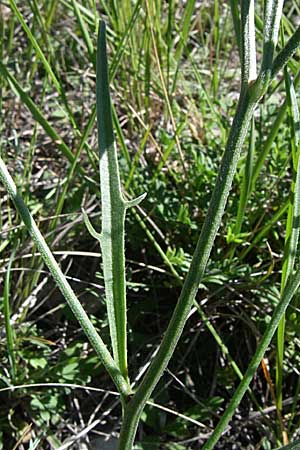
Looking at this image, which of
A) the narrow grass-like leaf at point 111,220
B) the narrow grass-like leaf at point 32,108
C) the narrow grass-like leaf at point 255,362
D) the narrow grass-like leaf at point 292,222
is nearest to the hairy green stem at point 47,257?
the narrow grass-like leaf at point 111,220

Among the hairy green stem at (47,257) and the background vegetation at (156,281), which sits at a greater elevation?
the hairy green stem at (47,257)

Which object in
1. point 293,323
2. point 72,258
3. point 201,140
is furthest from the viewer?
point 201,140

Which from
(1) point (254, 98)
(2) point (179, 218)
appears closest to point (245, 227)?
(2) point (179, 218)

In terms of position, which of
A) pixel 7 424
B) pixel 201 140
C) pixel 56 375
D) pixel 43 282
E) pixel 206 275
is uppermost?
pixel 201 140

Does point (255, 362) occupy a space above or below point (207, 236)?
below

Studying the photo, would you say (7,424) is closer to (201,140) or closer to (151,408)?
(151,408)

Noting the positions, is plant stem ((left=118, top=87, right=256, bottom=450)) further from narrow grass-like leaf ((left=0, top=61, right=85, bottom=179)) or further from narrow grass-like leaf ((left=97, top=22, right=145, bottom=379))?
narrow grass-like leaf ((left=0, top=61, right=85, bottom=179))

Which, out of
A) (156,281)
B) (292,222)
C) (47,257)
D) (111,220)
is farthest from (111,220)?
(156,281)

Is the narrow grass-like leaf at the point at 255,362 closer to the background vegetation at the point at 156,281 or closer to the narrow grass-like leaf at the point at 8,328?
the background vegetation at the point at 156,281

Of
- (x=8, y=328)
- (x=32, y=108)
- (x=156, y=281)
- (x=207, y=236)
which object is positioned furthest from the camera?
(x=156, y=281)

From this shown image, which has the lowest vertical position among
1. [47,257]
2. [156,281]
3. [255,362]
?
[156,281]

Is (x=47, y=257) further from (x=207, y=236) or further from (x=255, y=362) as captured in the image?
(x=255, y=362)
